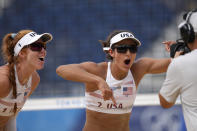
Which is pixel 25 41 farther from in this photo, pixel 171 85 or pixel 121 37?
pixel 171 85

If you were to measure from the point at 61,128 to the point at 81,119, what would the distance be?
0.34 meters

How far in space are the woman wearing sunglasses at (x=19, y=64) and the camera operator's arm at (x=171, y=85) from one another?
150 centimetres

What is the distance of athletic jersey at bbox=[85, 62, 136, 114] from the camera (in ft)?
13.0

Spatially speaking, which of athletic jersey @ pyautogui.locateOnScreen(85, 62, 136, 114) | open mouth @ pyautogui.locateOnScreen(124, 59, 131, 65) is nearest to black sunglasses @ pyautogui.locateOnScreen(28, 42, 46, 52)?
athletic jersey @ pyautogui.locateOnScreen(85, 62, 136, 114)

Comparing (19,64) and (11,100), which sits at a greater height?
(19,64)

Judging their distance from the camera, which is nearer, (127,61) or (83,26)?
(127,61)

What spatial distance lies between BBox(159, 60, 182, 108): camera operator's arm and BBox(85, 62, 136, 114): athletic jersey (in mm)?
1232

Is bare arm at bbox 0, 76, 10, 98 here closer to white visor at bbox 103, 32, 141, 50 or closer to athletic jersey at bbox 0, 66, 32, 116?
athletic jersey at bbox 0, 66, 32, 116

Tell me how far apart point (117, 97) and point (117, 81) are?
15cm

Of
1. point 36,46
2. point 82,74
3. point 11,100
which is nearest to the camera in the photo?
point 82,74

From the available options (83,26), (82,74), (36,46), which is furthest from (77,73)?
(83,26)

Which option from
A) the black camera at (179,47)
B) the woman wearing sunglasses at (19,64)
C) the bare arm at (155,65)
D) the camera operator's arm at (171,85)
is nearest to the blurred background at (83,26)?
the bare arm at (155,65)

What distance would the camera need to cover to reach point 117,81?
398 cm

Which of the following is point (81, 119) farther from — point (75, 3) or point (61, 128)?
point (75, 3)
